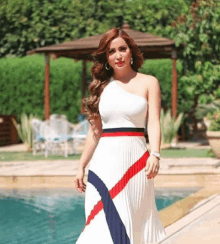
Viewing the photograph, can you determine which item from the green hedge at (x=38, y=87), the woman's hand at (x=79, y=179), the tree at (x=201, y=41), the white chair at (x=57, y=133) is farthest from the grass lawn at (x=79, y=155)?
the woman's hand at (x=79, y=179)

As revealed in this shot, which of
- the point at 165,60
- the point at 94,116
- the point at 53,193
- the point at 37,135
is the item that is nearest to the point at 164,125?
the point at 37,135

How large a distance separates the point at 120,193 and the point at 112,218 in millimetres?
149

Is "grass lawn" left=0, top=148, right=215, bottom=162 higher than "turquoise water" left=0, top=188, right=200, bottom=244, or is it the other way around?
"turquoise water" left=0, top=188, right=200, bottom=244

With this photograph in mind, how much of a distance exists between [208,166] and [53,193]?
2.82m

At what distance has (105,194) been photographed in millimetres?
3367

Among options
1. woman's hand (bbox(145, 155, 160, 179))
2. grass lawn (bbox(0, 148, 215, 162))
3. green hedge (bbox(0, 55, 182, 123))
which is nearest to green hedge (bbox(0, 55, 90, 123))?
green hedge (bbox(0, 55, 182, 123))

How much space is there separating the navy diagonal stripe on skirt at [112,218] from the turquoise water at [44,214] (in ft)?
A: 9.68

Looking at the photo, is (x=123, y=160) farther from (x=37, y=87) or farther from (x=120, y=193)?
(x=37, y=87)

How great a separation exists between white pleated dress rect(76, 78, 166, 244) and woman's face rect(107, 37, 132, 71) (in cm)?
14

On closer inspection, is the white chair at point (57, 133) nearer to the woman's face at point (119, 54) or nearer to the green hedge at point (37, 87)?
the green hedge at point (37, 87)

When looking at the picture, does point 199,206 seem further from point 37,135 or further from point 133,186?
point 37,135

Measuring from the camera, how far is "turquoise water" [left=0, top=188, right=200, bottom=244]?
21.5ft

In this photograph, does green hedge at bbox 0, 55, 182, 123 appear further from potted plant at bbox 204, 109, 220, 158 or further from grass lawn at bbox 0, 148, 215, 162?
potted plant at bbox 204, 109, 220, 158

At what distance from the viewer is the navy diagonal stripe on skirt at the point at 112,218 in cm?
332
